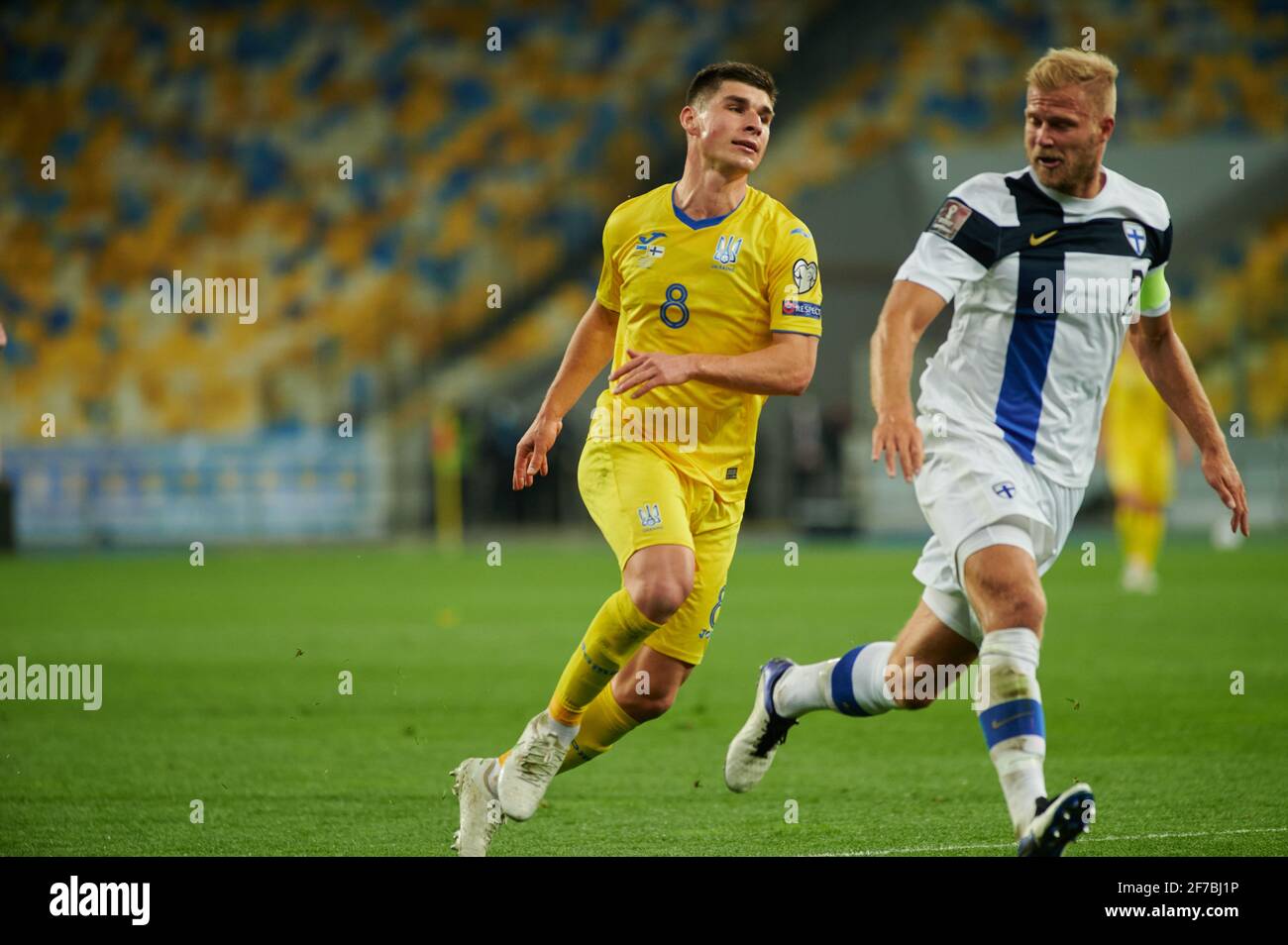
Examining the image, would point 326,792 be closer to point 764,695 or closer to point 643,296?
point 764,695

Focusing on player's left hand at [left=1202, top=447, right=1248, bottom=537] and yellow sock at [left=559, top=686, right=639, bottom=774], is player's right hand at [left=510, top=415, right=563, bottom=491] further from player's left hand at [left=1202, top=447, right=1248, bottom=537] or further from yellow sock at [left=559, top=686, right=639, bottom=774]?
player's left hand at [left=1202, top=447, right=1248, bottom=537]

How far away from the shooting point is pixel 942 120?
26.7 metres

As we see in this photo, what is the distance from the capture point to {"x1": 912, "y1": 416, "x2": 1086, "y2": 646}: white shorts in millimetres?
4680

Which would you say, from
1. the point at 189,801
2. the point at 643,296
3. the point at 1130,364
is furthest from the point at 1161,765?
the point at 1130,364

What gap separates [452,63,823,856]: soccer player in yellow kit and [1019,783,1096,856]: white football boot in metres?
1.33

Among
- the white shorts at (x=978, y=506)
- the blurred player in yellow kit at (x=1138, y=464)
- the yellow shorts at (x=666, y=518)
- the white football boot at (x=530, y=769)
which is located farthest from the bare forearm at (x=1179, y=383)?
the blurred player in yellow kit at (x=1138, y=464)

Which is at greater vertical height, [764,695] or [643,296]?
[643,296]

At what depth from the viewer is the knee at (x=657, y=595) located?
4.92 metres

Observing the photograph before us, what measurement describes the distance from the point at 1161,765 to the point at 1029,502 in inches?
87.7

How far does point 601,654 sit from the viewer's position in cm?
503

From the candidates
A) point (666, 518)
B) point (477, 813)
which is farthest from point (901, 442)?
point (477, 813)

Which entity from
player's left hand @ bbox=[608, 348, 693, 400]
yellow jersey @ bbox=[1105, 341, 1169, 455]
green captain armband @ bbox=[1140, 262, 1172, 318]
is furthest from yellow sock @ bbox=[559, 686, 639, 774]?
yellow jersey @ bbox=[1105, 341, 1169, 455]

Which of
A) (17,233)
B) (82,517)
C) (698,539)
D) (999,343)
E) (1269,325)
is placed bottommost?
(698,539)

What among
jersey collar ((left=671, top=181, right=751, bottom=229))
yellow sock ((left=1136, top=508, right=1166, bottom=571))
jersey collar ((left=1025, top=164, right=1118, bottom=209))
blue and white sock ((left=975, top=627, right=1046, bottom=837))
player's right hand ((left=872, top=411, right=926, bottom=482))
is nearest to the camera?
blue and white sock ((left=975, top=627, right=1046, bottom=837))
